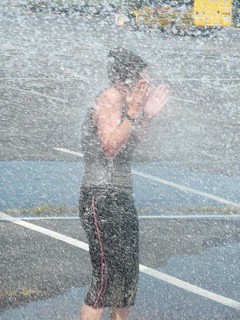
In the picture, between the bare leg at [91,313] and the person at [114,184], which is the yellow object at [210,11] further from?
the bare leg at [91,313]

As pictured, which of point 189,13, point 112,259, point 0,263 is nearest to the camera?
point 112,259

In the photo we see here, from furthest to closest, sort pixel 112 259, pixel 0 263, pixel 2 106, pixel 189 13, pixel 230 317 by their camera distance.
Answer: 1. pixel 189 13
2. pixel 2 106
3. pixel 0 263
4. pixel 230 317
5. pixel 112 259

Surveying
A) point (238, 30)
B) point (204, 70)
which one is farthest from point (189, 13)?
point (204, 70)

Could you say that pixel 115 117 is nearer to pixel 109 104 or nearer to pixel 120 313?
pixel 109 104

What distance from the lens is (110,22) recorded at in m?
37.7

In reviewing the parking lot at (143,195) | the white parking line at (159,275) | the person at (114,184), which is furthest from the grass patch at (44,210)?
the person at (114,184)

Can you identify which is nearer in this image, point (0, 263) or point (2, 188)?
point (0, 263)

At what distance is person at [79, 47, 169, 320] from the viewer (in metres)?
4.39

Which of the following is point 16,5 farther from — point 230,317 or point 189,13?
point 230,317

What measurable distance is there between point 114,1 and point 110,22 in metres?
5.10

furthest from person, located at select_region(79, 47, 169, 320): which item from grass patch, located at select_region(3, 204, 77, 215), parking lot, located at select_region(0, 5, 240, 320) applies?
grass patch, located at select_region(3, 204, 77, 215)

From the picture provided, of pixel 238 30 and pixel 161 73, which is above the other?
pixel 161 73

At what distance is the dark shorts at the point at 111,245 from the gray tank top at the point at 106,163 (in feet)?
0.14

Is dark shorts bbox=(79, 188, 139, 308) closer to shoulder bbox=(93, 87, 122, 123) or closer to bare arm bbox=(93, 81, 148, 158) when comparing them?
bare arm bbox=(93, 81, 148, 158)
